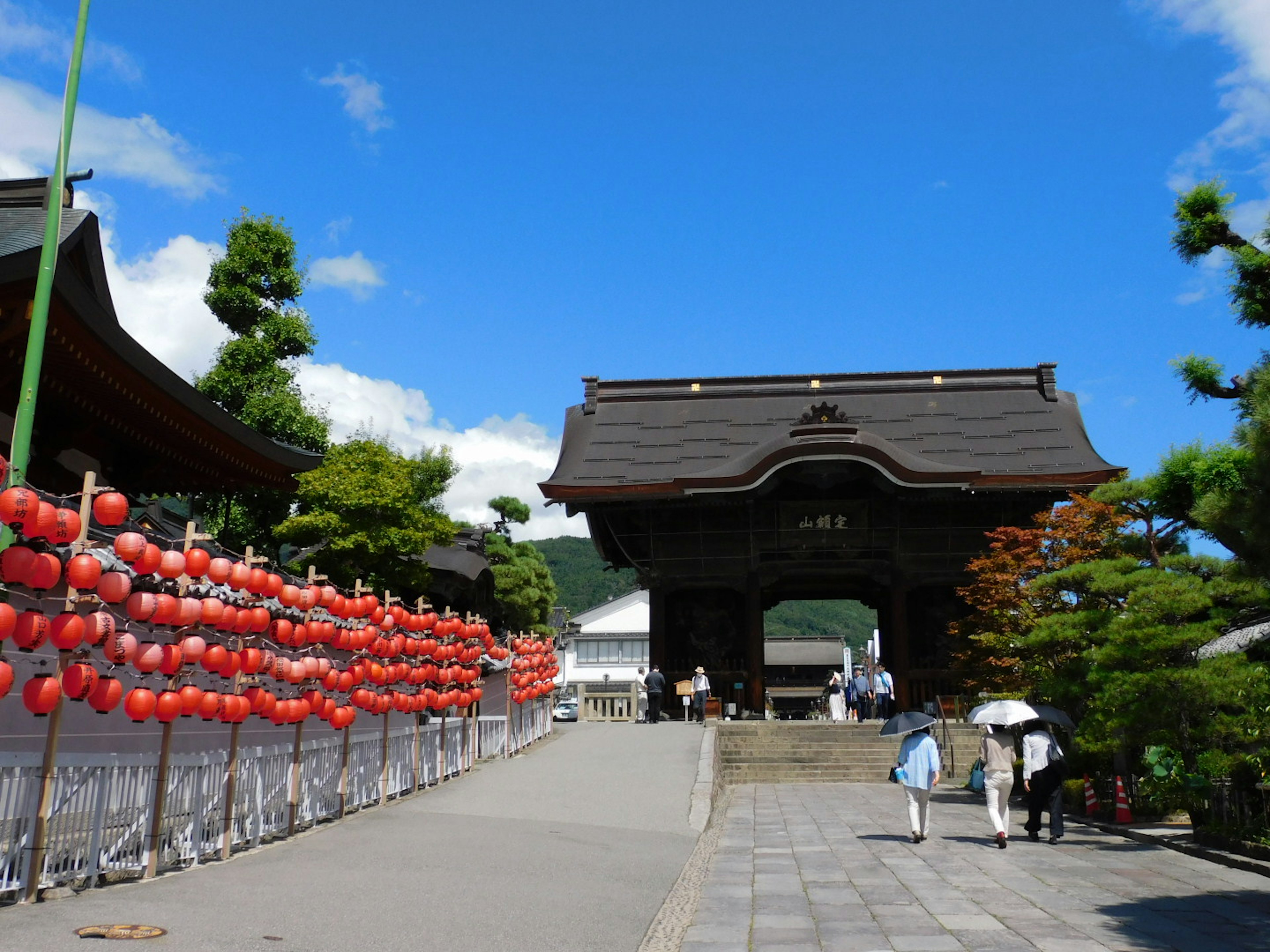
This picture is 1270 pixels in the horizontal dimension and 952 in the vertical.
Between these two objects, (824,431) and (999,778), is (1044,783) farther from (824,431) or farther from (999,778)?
(824,431)

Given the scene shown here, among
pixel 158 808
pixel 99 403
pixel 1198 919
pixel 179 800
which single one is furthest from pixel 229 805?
pixel 1198 919

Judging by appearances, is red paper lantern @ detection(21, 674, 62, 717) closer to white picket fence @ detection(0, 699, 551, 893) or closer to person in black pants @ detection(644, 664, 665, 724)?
white picket fence @ detection(0, 699, 551, 893)

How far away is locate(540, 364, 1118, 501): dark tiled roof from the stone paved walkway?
37.9ft

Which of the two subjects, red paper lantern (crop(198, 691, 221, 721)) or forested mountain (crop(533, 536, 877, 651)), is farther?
forested mountain (crop(533, 536, 877, 651))

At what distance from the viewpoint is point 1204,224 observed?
9.97 metres

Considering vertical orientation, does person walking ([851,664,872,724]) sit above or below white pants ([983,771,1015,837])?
above

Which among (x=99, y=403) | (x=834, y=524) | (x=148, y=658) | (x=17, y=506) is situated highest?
(x=834, y=524)

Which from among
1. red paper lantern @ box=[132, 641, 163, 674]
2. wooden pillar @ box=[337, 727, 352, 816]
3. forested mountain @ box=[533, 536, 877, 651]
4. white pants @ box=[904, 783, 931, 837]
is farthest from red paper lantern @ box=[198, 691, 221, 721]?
forested mountain @ box=[533, 536, 877, 651]

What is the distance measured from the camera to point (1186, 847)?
10.1 m

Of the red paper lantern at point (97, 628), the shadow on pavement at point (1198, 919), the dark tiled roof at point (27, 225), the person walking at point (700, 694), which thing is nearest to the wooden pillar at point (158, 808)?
the red paper lantern at point (97, 628)

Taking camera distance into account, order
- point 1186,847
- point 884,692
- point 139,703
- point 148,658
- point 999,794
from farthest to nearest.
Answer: point 884,692
point 999,794
point 1186,847
point 148,658
point 139,703

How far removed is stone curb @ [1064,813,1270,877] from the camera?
884 centimetres

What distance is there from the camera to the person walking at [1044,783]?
1103 cm

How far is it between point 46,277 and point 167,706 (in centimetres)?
399
